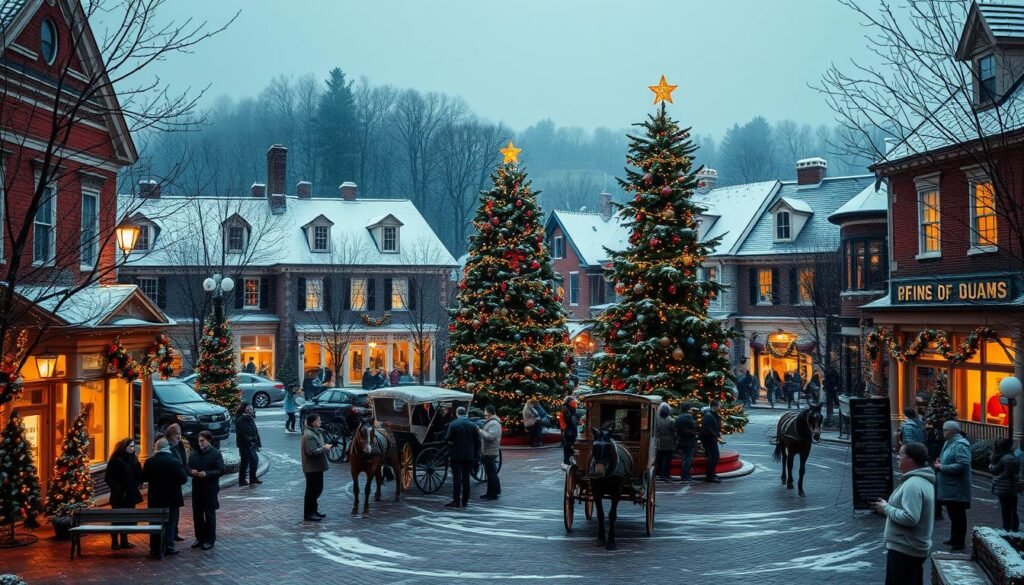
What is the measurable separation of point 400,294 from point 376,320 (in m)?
1.97

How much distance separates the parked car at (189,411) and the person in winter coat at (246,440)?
4914mm

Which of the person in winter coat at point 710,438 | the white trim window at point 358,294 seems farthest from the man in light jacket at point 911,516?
the white trim window at point 358,294

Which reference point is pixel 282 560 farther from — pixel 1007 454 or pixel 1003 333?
pixel 1003 333

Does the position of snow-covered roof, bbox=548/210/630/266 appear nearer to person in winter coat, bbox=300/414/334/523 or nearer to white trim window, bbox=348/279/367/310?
white trim window, bbox=348/279/367/310

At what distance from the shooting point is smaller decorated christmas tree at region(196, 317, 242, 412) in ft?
90.8

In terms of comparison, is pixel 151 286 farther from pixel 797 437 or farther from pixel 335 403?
pixel 797 437

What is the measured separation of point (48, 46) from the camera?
18.1 metres

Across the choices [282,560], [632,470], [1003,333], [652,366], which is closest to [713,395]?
[652,366]

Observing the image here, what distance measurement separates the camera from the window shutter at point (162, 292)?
4578 centimetres

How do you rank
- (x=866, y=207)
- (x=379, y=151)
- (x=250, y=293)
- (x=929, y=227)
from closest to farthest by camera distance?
1. (x=929, y=227)
2. (x=866, y=207)
3. (x=250, y=293)
4. (x=379, y=151)

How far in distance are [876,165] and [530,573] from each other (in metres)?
18.6

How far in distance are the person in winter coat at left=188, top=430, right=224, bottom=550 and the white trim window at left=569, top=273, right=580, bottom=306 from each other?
42119 millimetres

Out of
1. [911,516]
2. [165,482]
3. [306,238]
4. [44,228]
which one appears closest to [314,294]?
[306,238]

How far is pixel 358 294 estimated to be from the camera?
159ft
